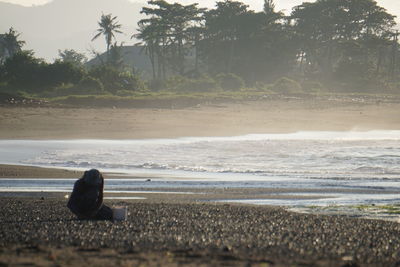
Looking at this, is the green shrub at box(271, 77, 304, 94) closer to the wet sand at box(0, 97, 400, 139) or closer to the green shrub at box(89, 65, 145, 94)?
the wet sand at box(0, 97, 400, 139)

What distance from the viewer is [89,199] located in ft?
39.6

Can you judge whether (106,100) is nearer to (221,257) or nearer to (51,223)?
(51,223)

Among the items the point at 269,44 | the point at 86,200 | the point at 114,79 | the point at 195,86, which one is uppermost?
the point at 269,44

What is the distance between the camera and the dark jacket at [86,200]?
39.6 feet

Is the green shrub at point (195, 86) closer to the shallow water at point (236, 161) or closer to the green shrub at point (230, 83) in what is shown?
the green shrub at point (230, 83)

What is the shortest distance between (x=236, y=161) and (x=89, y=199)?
13.7 meters

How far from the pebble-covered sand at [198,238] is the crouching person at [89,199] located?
0.30 meters

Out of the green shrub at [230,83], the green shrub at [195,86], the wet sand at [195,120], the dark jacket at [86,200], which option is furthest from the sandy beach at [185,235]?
the green shrub at [230,83]

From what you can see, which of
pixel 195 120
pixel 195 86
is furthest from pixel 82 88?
pixel 195 120

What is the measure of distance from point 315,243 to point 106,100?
126 ft

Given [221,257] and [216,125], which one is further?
[216,125]

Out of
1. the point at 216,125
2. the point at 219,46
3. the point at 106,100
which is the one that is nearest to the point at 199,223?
the point at 216,125

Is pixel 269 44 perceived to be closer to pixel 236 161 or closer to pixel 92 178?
pixel 236 161

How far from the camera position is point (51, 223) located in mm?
11539
